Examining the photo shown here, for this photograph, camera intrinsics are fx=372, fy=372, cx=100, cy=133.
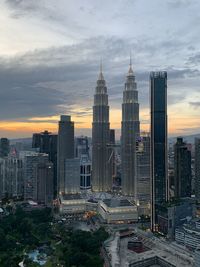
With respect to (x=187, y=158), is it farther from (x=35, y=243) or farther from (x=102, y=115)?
(x=35, y=243)

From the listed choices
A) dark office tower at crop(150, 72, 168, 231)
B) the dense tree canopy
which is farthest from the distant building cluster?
the dense tree canopy

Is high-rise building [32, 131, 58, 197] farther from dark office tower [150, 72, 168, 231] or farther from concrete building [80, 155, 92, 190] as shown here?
dark office tower [150, 72, 168, 231]

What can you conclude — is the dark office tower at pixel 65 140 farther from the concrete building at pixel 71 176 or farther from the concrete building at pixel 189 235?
the concrete building at pixel 189 235

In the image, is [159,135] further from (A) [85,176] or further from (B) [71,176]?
(A) [85,176]

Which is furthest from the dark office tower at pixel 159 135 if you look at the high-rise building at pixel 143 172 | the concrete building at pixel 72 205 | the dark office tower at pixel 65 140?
the dark office tower at pixel 65 140

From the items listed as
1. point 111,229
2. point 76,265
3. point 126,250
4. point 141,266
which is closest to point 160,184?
point 111,229

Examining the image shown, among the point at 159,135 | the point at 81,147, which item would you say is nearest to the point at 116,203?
the point at 159,135
